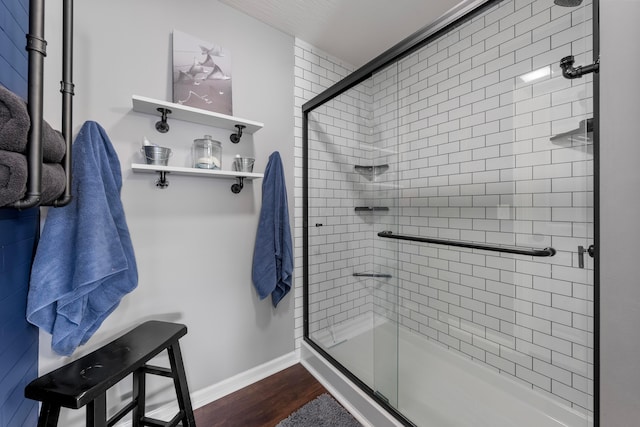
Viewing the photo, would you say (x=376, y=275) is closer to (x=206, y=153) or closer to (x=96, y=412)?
(x=206, y=153)

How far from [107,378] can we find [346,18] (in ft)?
7.51

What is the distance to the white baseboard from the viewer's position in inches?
55.2

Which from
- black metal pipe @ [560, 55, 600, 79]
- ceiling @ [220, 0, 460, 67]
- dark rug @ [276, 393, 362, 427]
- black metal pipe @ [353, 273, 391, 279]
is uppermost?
ceiling @ [220, 0, 460, 67]

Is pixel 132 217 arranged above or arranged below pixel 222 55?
below

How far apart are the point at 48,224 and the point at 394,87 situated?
6.22 feet

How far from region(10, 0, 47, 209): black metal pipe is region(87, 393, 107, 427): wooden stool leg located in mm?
661

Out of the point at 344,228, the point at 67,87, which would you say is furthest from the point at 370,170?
the point at 67,87

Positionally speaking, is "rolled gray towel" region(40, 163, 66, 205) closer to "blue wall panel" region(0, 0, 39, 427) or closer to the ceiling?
"blue wall panel" region(0, 0, 39, 427)

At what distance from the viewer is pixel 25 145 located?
648 millimetres

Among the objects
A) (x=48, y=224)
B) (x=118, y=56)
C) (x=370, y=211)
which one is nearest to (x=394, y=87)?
(x=370, y=211)

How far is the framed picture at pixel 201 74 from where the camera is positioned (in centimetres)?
140

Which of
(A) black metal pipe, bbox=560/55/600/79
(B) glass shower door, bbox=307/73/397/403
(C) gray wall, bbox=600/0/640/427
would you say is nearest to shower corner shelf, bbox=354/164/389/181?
(B) glass shower door, bbox=307/73/397/403

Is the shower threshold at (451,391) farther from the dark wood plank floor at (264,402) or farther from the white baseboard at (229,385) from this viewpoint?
the white baseboard at (229,385)

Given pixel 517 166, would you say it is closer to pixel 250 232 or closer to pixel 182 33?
pixel 250 232
